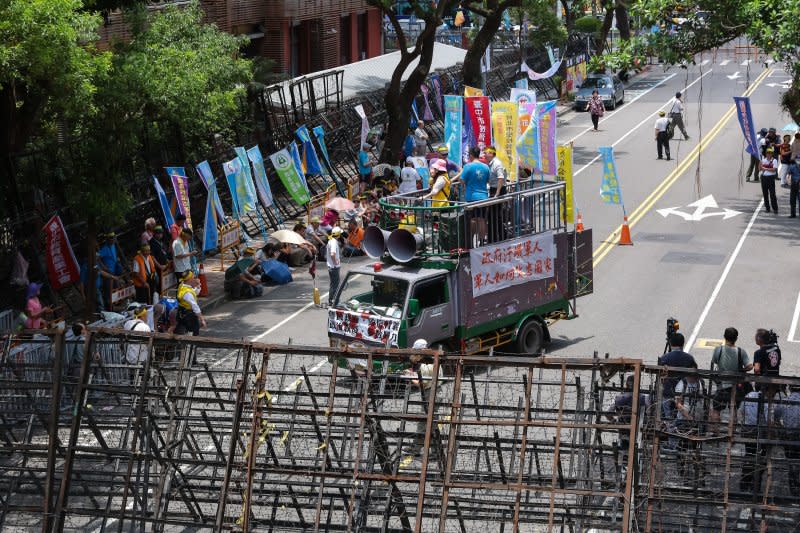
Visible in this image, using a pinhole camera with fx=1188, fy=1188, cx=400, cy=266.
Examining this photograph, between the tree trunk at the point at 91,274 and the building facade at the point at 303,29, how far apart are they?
17.3 meters

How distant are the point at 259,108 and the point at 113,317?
1598 centimetres

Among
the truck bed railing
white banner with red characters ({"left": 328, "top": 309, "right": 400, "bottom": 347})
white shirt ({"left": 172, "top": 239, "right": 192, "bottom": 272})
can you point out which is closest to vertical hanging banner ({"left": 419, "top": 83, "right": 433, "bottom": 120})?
white shirt ({"left": 172, "top": 239, "right": 192, "bottom": 272})

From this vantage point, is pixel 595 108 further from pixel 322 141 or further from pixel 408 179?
pixel 408 179

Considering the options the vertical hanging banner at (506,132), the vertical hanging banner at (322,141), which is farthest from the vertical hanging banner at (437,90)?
the vertical hanging banner at (506,132)

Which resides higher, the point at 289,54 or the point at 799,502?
the point at 289,54

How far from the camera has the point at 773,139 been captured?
34.0 metres

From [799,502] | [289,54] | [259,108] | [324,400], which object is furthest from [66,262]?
[289,54]

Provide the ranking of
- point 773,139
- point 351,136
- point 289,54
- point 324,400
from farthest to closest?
1. point 289,54
2. point 351,136
3. point 773,139
4. point 324,400

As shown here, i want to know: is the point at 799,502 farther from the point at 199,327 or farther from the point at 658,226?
the point at 658,226

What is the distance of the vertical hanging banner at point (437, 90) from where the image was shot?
43469mm

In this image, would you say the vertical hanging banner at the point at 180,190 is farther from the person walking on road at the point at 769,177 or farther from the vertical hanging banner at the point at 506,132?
the person walking on road at the point at 769,177

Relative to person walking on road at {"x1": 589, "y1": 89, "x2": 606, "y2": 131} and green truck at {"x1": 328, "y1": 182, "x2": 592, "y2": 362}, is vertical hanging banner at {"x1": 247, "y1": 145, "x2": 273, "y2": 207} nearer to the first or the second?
green truck at {"x1": 328, "y1": 182, "x2": 592, "y2": 362}

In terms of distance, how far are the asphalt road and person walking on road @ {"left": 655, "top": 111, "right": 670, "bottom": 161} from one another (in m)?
0.56

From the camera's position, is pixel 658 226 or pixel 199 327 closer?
pixel 199 327
